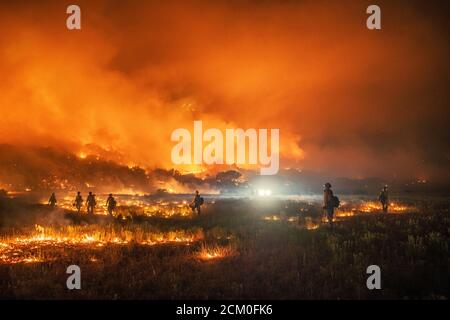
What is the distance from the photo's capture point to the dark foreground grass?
10.4 m

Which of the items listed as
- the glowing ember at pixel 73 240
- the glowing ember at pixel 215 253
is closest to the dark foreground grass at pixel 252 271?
the glowing ember at pixel 215 253

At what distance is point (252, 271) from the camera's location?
12.6 m

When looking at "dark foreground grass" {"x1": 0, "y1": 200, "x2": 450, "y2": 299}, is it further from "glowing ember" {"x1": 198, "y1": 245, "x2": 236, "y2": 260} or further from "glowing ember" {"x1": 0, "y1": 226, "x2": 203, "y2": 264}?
"glowing ember" {"x1": 0, "y1": 226, "x2": 203, "y2": 264}

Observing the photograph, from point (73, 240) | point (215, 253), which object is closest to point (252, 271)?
point (215, 253)

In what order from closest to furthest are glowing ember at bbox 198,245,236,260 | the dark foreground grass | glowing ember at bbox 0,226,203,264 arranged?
the dark foreground grass, glowing ember at bbox 198,245,236,260, glowing ember at bbox 0,226,203,264

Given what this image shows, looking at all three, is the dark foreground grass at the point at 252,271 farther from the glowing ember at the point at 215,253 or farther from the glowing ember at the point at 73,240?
the glowing ember at the point at 73,240

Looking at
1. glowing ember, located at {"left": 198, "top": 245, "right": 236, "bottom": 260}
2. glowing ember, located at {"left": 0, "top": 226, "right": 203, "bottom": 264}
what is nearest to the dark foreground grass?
glowing ember, located at {"left": 198, "top": 245, "right": 236, "bottom": 260}

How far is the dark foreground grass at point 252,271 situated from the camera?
1038cm

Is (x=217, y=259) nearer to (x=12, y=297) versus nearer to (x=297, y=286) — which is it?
(x=297, y=286)

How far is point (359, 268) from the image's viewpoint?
1225cm

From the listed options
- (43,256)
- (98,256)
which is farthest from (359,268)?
(43,256)

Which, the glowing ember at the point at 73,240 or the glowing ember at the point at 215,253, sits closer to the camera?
the glowing ember at the point at 215,253

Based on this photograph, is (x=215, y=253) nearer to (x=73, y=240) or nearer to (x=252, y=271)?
(x=252, y=271)

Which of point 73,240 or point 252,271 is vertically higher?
point 252,271
